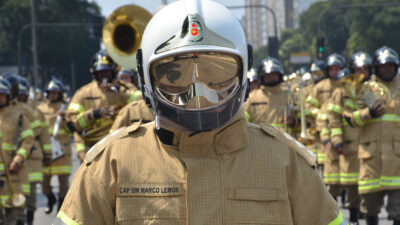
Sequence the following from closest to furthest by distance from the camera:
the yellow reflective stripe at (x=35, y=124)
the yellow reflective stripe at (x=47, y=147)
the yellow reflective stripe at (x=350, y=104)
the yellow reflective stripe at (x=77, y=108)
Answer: the yellow reflective stripe at (x=350, y=104)
the yellow reflective stripe at (x=77, y=108)
the yellow reflective stripe at (x=35, y=124)
the yellow reflective stripe at (x=47, y=147)

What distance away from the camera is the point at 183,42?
267 centimetres

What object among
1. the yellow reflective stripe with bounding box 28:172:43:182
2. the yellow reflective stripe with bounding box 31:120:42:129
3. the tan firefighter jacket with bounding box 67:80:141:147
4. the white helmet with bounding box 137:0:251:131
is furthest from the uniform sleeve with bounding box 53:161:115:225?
the yellow reflective stripe with bounding box 28:172:43:182

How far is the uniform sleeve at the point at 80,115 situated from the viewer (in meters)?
9.12

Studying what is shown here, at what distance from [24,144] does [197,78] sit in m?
6.79

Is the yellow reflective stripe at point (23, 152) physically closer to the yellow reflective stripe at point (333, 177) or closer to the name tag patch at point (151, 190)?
the yellow reflective stripe at point (333, 177)

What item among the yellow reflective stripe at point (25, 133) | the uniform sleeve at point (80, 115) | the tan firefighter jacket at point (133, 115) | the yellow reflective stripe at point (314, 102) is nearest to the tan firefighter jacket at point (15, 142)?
the yellow reflective stripe at point (25, 133)

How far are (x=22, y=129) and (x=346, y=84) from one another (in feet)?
13.0

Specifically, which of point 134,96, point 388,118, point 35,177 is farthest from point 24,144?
point 388,118

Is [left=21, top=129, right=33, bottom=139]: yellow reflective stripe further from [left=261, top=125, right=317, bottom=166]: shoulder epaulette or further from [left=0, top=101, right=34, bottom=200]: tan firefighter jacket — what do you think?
[left=261, top=125, right=317, bottom=166]: shoulder epaulette

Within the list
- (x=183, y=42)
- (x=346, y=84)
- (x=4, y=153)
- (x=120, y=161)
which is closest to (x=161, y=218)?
(x=120, y=161)

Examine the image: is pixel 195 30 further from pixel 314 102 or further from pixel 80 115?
pixel 314 102

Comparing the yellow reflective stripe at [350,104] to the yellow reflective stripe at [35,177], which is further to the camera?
the yellow reflective stripe at [35,177]

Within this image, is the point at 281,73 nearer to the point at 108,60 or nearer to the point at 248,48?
the point at 108,60

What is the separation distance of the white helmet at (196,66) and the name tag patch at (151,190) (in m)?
0.21
